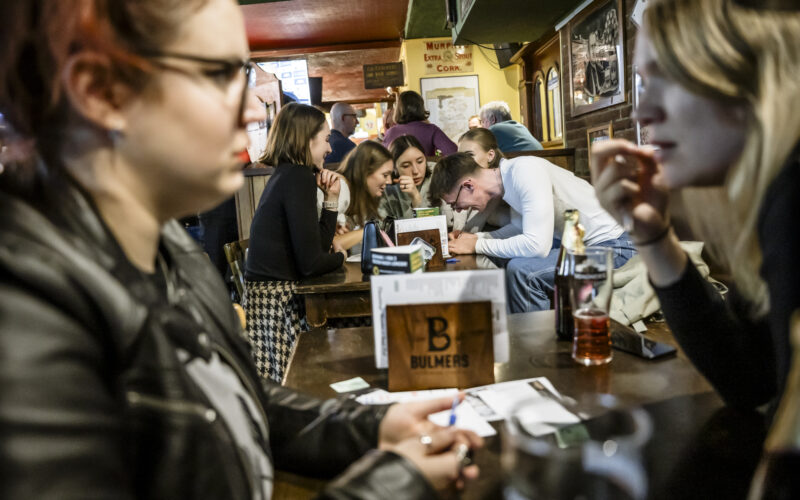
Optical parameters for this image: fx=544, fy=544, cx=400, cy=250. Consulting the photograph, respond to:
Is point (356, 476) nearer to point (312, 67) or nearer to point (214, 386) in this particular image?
point (214, 386)

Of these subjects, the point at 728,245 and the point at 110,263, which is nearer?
the point at 110,263

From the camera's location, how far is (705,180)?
34.0 inches

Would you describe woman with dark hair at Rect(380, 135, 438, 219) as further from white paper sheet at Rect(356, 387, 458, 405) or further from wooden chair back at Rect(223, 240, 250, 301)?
white paper sheet at Rect(356, 387, 458, 405)

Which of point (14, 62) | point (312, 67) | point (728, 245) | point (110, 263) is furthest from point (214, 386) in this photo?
point (312, 67)

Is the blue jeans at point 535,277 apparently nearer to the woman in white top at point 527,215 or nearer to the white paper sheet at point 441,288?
the woman in white top at point 527,215

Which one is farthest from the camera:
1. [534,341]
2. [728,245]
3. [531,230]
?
[531,230]

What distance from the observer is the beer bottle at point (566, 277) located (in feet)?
4.20

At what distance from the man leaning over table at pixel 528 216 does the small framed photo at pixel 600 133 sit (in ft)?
3.60

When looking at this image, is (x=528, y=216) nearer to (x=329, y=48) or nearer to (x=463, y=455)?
(x=463, y=455)

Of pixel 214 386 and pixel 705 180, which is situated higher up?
pixel 705 180

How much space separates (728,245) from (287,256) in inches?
78.9

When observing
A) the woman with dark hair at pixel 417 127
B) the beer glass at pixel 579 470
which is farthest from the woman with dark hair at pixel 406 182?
the beer glass at pixel 579 470

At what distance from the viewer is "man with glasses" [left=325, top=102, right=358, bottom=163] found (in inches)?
197

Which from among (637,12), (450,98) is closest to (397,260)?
(637,12)
